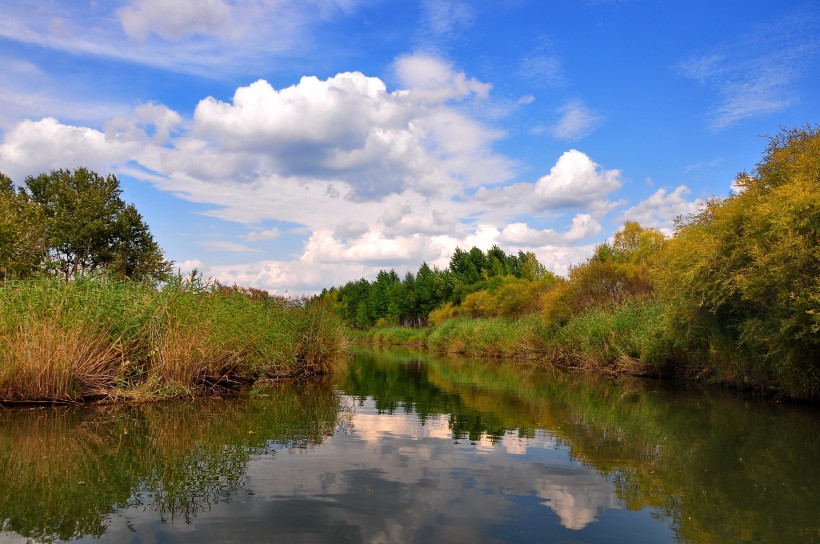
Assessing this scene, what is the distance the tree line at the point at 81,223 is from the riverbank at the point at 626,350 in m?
25.3

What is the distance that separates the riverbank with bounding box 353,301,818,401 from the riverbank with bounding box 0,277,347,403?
12.4 m

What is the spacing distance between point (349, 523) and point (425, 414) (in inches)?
332

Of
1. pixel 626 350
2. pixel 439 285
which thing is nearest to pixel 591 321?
pixel 626 350

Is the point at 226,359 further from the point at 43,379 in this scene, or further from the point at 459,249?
the point at 459,249

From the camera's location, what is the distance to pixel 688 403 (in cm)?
1802

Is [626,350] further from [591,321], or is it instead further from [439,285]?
[439,285]

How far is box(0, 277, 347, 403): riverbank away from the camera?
12922 mm

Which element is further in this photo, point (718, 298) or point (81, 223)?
point (81, 223)

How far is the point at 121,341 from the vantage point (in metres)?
14.3

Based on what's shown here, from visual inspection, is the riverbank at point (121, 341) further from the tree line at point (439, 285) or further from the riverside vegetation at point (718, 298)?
the tree line at point (439, 285)

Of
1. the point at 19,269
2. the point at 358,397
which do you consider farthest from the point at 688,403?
the point at 19,269

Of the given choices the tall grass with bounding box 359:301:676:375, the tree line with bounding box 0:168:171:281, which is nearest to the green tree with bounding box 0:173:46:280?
A: the tree line with bounding box 0:168:171:281

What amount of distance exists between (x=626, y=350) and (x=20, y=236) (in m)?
36.2

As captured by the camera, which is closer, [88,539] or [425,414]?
[88,539]
